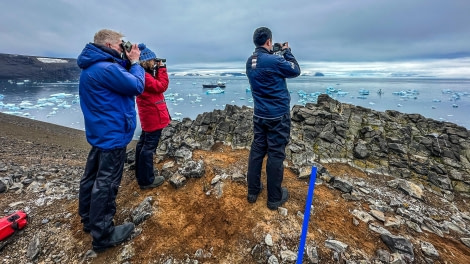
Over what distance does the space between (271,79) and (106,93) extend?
79.5 inches

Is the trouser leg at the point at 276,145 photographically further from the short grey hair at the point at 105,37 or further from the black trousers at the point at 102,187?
the short grey hair at the point at 105,37

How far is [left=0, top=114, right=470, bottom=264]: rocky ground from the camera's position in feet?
9.12

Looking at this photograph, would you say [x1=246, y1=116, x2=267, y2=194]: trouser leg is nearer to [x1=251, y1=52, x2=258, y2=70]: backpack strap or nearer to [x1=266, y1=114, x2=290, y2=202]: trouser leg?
[x1=266, y1=114, x2=290, y2=202]: trouser leg

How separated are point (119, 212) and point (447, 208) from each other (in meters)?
5.71

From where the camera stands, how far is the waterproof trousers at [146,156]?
3756mm

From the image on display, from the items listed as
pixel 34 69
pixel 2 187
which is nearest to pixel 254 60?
pixel 2 187

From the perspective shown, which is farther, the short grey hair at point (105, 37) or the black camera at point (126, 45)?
the black camera at point (126, 45)

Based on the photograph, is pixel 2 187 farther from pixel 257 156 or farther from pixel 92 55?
pixel 257 156

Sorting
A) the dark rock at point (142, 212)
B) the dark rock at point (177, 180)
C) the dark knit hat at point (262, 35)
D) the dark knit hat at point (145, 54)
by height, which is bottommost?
the dark rock at point (142, 212)

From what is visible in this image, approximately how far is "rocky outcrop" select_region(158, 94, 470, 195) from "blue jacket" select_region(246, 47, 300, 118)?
1923 millimetres

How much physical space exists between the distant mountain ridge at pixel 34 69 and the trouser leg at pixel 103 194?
8188cm

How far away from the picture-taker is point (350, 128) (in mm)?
6984

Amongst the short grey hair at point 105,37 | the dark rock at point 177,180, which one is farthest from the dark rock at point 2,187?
the short grey hair at point 105,37

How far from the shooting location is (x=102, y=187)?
2.66 metres
